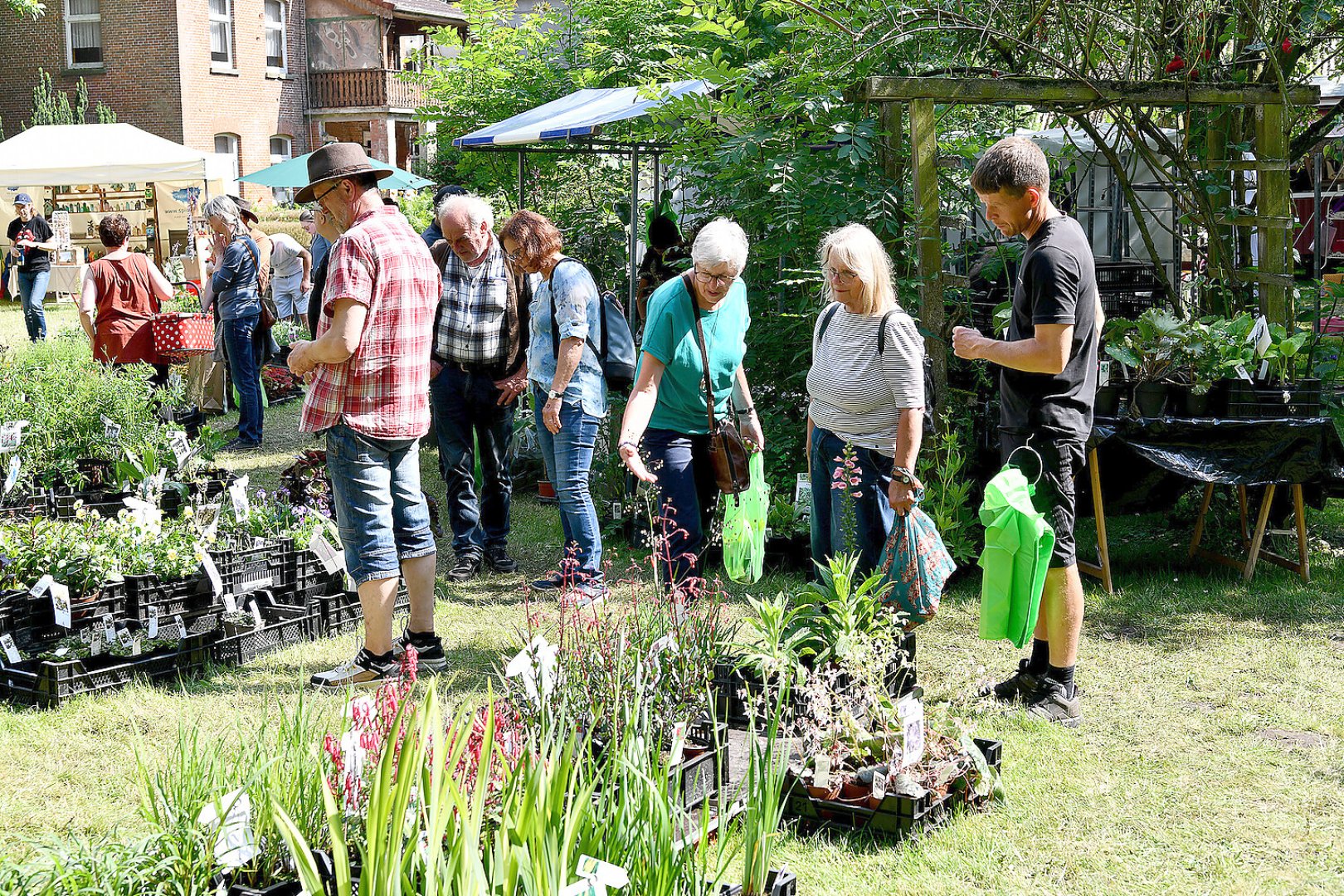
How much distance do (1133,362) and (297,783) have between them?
417 centimetres

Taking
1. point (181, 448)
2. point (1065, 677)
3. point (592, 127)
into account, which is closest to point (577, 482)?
point (1065, 677)

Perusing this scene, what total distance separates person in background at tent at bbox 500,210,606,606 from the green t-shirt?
0.71m

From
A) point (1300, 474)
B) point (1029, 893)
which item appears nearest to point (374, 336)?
point (1029, 893)

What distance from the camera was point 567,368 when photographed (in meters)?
4.91

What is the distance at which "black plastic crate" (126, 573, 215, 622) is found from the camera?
450 cm

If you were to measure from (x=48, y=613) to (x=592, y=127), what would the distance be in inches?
156

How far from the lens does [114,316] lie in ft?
26.7

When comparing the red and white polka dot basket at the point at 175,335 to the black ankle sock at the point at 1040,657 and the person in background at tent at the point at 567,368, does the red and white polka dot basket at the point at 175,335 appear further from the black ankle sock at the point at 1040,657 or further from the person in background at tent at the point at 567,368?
the black ankle sock at the point at 1040,657

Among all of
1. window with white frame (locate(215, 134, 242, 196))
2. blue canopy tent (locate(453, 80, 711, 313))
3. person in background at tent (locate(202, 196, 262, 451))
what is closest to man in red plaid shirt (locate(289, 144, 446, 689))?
blue canopy tent (locate(453, 80, 711, 313))

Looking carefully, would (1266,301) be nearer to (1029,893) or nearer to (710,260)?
(710,260)

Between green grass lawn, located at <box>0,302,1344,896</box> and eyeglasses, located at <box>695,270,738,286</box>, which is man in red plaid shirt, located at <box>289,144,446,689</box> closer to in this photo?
green grass lawn, located at <box>0,302,1344,896</box>

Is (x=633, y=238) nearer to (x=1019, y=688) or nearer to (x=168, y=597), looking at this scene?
(x=168, y=597)

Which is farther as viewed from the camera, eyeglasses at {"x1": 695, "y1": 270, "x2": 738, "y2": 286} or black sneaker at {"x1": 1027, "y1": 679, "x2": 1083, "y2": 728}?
eyeglasses at {"x1": 695, "y1": 270, "x2": 738, "y2": 286}

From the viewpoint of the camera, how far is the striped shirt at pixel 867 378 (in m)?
3.72
